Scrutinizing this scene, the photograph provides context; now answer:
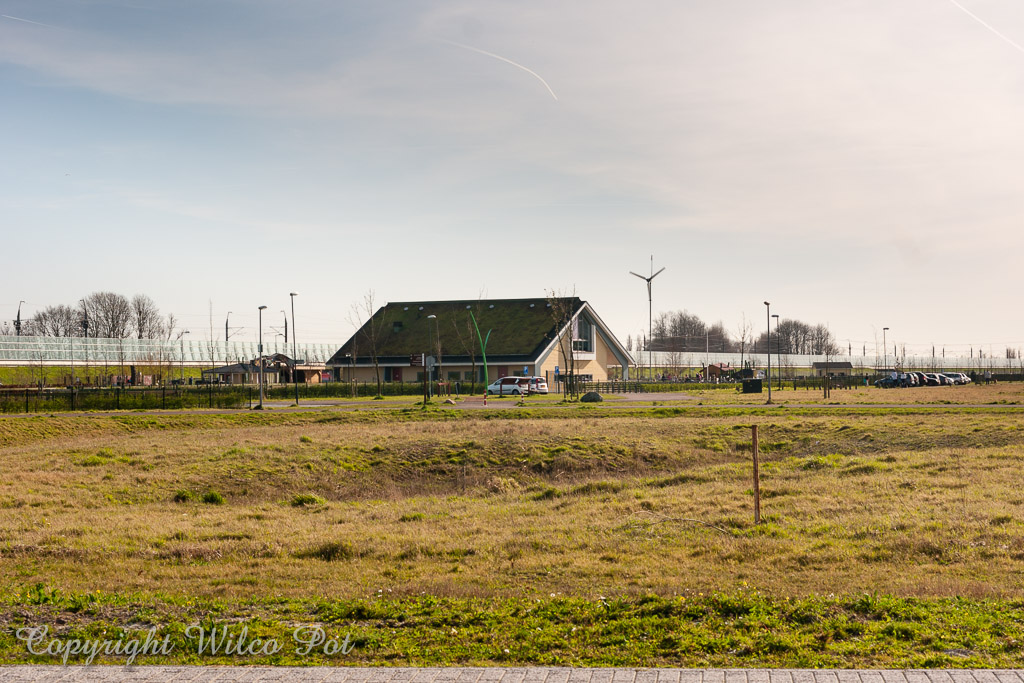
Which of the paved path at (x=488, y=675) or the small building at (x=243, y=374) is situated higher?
the small building at (x=243, y=374)

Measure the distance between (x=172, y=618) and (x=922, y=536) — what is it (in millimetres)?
9642

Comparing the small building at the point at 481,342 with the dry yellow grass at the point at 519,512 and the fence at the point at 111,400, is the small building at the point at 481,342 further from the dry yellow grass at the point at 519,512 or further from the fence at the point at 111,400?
the dry yellow grass at the point at 519,512

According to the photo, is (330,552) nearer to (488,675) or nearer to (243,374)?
(488,675)

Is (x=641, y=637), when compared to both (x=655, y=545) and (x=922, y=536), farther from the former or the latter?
(x=922, y=536)

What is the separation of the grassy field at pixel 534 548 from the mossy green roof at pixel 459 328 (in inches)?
1946

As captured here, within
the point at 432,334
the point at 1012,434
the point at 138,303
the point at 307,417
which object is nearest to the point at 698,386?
the point at 432,334

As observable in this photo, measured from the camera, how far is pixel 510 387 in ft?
213

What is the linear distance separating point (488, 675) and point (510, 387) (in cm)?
5869

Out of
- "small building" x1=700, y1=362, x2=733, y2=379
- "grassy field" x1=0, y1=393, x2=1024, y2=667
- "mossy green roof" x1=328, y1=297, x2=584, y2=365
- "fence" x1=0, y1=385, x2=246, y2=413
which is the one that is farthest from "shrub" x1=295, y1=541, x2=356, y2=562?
"small building" x1=700, y1=362, x2=733, y2=379

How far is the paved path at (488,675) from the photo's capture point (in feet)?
19.8

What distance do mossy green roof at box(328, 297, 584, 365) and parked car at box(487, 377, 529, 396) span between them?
8.18 metres

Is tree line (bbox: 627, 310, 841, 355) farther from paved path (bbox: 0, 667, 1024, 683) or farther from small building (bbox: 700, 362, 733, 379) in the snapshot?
paved path (bbox: 0, 667, 1024, 683)

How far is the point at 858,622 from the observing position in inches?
295

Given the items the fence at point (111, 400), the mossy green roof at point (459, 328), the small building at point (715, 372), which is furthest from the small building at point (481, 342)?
the fence at point (111, 400)
